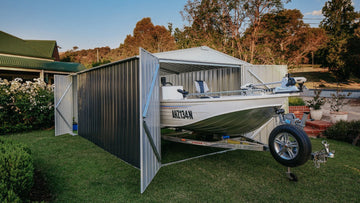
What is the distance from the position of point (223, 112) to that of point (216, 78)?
394cm

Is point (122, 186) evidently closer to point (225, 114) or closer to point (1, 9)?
point (225, 114)

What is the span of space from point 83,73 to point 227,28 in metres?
11.4

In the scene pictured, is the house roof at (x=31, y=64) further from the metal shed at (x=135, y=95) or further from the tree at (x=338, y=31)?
the tree at (x=338, y=31)

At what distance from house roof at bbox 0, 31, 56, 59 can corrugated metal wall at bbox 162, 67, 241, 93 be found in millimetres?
17868

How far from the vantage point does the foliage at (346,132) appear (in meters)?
6.01

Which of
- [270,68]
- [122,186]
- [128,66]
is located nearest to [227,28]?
[270,68]

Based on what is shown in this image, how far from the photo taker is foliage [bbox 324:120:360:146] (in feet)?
19.7

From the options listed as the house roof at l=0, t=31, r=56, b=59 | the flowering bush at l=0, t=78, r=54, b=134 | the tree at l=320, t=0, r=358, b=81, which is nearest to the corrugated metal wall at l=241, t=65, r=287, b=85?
the flowering bush at l=0, t=78, r=54, b=134

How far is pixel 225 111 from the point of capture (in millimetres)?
3803

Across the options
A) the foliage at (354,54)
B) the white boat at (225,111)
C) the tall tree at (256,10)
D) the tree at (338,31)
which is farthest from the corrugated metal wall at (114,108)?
the tree at (338,31)

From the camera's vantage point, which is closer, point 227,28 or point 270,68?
point 270,68

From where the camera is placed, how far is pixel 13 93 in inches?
336

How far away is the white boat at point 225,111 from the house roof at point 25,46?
2050 centimetres

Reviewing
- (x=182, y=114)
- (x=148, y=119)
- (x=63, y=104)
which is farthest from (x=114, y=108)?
(x=63, y=104)
